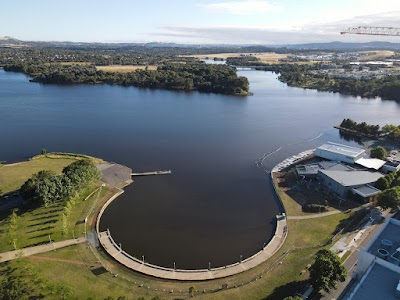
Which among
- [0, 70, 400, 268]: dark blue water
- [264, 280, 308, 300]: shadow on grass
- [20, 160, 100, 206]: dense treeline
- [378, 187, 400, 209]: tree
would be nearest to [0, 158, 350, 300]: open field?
[264, 280, 308, 300]: shadow on grass

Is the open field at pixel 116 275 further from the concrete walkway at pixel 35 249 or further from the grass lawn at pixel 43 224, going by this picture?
the concrete walkway at pixel 35 249

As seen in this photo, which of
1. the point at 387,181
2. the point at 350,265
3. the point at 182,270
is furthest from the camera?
the point at 387,181

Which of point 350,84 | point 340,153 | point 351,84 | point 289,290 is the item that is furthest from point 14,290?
point 350,84

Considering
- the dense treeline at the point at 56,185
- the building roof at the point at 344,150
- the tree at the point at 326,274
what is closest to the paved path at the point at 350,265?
the tree at the point at 326,274

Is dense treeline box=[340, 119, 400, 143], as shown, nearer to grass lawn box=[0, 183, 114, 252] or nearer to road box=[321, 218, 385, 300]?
road box=[321, 218, 385, 300]

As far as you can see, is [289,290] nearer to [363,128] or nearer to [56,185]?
[56,185]

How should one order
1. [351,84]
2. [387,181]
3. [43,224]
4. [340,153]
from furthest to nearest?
[351,84]
[340,153]
[387,181]
[43,224]
